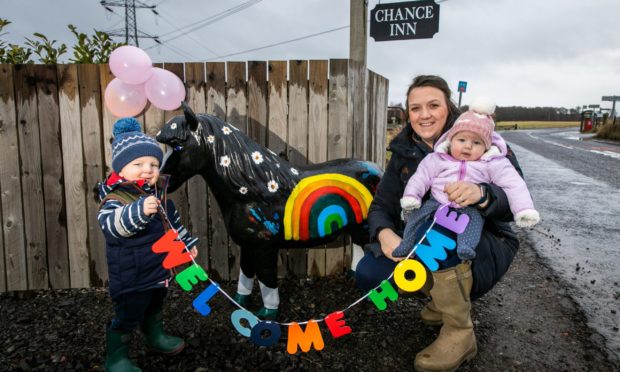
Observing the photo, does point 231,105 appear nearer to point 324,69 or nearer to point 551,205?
point 324,69

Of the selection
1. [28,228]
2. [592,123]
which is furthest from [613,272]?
[592,123]

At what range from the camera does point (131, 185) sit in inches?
87.0

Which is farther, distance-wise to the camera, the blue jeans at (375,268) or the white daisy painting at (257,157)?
the white daisy painting at (257,157)

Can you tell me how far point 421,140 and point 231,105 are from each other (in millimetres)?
Answer: 1672

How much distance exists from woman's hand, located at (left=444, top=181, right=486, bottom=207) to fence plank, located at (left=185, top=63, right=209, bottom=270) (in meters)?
2.22

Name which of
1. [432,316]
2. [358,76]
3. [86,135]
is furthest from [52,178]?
[432,316]

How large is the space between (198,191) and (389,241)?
1.90m

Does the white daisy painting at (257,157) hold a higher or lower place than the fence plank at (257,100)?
lower

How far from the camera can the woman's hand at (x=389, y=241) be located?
7.70ft

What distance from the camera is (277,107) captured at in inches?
135

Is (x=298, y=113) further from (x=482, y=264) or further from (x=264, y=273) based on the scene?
(x=482, y=264)

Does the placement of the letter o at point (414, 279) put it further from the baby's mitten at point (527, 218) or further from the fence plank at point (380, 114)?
the fence plank at point (380, 114)

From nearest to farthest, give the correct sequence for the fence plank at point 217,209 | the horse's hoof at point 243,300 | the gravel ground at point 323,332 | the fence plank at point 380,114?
the gravel ground at point 323,332
the horse's hoof at point 243,300
the fence plank at point 217,209
the fence plank at point 380,114

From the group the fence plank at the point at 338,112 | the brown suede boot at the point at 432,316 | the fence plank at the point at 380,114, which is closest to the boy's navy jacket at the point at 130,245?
the fence plank at the point at 338,112
